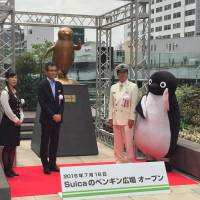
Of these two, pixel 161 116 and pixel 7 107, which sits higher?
pixel 7 107

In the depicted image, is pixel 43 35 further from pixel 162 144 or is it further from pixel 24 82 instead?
pixel 162 144

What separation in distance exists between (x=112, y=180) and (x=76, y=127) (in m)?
2.81

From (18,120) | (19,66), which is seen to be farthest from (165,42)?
(18,120)

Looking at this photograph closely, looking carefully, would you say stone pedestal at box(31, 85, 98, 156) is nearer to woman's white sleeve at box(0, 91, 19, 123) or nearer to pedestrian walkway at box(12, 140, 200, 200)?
pedestrian walkway at box(12, 140, 200, 200)

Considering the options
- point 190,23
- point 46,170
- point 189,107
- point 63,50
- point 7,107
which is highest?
point 190,23

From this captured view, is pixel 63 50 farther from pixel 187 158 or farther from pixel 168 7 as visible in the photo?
pixel 168 7

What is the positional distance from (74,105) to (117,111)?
1.49 metres

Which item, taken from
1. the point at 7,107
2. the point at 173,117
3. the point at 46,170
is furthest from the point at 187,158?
the point at 7,107

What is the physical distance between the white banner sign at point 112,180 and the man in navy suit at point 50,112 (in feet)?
4.47

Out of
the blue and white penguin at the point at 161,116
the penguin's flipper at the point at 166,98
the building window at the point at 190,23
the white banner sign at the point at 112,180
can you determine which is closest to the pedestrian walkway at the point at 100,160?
the white banner sign at the point at 112,180

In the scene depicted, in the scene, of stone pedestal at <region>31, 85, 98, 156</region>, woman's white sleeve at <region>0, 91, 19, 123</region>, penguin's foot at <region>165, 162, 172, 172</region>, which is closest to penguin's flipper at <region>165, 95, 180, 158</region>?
penguin's foot at <region>165, 162, 172, 172</region>

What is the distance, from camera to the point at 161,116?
569 cm

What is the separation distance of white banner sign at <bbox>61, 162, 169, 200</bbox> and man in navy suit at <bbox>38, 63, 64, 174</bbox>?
1.36 meters

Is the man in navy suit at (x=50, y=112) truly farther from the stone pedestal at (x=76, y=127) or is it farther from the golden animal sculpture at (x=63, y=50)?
the golden animal sculpture at (x=63, y=50)
